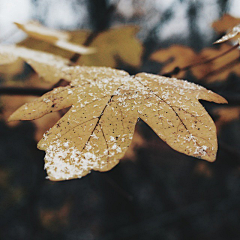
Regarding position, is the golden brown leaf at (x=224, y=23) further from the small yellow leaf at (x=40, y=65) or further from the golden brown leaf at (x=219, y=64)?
the small yellow leaf at (x=40, y=65)

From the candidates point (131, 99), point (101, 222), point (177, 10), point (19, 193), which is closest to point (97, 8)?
point (177, 10)

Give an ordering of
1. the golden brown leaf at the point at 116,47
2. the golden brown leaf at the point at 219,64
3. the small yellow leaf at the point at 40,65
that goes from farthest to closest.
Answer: the golden brown leaf at the point at 116,47 → the golden brown leaf at the point at 219,64 → the small yellow leaf at the point at 40,65

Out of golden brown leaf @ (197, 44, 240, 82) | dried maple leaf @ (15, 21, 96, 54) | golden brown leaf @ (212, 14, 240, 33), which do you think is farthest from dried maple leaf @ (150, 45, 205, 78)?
Result: dried maple leaf @ (15, 21, 96, 54)

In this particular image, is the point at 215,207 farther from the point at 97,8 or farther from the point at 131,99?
the point at 97,8

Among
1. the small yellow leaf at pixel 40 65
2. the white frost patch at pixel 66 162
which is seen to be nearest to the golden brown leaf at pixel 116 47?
the small yellow leaf at pixel 40 65

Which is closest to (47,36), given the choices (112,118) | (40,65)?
(40,65)

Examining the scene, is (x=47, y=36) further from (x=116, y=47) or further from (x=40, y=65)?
(x=116, y=47)

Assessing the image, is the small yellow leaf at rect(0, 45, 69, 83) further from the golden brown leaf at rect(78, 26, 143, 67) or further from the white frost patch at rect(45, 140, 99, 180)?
the golden brown leaf at rect(78, 26, 143, 67)
